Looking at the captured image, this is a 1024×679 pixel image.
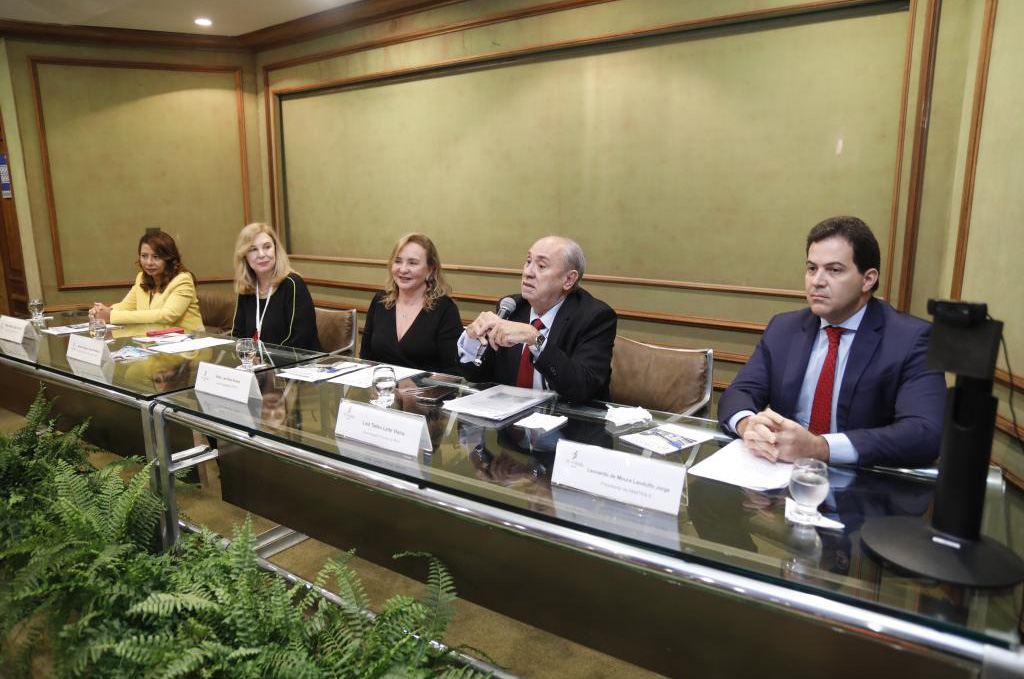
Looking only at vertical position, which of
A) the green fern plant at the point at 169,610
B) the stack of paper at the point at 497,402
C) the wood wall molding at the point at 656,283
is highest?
the wood wall molding at the point at 656,283

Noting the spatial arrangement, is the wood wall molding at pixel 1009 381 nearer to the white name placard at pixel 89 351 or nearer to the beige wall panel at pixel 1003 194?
the beige wall panel at pixel 1003 194

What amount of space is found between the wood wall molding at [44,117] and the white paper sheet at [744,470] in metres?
5.52

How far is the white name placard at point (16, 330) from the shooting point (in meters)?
2.83

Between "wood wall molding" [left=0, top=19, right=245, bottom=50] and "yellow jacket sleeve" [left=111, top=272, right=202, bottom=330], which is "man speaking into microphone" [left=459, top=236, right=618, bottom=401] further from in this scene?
"wood wall molding" [left=0, top=19, right=245, bottom=50]

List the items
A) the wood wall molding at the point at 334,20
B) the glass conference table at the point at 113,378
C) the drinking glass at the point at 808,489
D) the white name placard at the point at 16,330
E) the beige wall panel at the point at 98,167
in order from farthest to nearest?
1. the beige wall panel at the point at 98,167
2. the wood wall molding at the point at 334,20
3. the white name placard at the point at 16,330
4. the glass conference table at the point at 113,378
5. the drinking glass at the point at 808,489

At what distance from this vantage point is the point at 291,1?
461cm

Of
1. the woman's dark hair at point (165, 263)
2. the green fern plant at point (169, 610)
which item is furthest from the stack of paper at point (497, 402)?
the woman's dark hair at point (165, 263)

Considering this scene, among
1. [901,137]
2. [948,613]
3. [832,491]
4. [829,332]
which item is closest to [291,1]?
[901,137]

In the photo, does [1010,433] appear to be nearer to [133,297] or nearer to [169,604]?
[169,604]

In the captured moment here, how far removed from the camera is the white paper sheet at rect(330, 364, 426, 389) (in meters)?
2.16

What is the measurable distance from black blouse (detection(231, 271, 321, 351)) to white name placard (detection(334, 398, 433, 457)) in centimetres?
167

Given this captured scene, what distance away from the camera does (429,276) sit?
9.55 ft

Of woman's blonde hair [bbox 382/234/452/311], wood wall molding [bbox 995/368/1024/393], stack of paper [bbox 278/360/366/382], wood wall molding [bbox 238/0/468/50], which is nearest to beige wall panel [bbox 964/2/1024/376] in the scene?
wood wall molding [bbox 995/368/1024/393]

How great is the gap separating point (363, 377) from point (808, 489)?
1.53 meters
